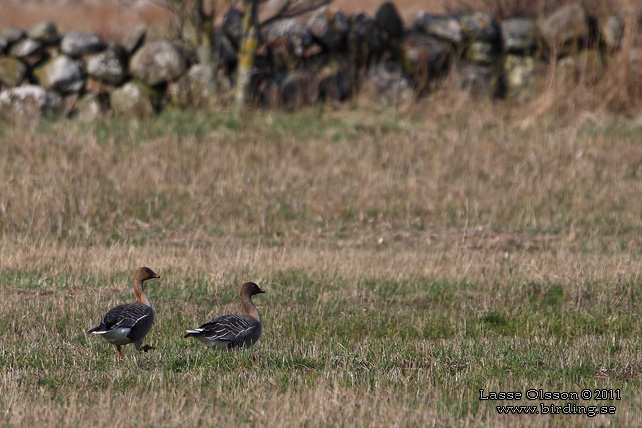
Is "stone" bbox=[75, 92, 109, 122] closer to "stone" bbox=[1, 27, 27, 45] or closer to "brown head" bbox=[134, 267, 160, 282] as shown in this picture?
"stone" bbox=[1, 27, 27, 45]

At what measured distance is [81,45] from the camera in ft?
72.8

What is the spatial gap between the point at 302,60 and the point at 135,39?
4.00m

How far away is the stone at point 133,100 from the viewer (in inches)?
852

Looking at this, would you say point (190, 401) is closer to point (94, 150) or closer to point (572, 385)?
point (572, 385)

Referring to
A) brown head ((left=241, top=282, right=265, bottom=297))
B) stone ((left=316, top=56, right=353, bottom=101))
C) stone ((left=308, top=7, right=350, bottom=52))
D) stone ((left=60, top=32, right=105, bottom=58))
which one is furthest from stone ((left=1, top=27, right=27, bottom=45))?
brown head ((left=241, top=282, right=265, bottom=297))

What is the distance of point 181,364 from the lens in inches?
320

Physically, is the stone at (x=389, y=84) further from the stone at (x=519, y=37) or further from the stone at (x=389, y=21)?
the stone at (x=519, y=37)

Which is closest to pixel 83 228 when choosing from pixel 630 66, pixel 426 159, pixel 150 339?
pixel 150 339

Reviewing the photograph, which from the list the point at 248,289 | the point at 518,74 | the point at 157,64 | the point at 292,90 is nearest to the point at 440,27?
the point at 518,74

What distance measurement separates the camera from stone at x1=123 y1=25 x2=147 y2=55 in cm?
2238

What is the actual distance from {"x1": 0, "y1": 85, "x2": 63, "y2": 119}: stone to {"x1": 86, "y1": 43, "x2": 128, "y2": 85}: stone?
1020mm

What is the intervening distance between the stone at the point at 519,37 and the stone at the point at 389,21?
266 cm

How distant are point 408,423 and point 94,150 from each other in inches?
529

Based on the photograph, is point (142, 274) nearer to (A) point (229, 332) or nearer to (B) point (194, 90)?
(A) point (229, 332)
